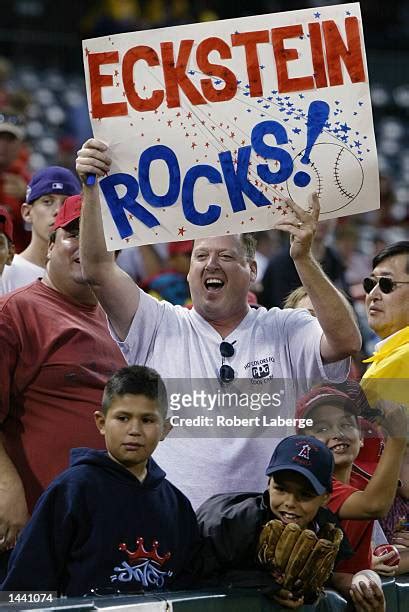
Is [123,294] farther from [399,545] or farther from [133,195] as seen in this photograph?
[399,545]

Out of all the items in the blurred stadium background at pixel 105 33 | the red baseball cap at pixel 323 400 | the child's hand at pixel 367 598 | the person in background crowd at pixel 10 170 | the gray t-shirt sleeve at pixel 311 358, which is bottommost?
the child's hand at pixel 367 598

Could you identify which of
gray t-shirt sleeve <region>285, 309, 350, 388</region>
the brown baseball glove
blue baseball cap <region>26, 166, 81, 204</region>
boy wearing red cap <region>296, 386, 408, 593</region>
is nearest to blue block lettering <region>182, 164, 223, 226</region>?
gray t-shirt sleeve <region>285, 309, 350, 388</region>

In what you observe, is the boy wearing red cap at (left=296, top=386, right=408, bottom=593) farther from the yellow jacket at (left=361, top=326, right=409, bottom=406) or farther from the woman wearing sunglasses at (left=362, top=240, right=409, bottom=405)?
the woman wearing sunglasses at (left=362, top=240, right=409, bottom=405)

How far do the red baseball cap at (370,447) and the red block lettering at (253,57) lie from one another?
117 cm

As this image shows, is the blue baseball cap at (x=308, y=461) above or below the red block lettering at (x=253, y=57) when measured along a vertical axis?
below

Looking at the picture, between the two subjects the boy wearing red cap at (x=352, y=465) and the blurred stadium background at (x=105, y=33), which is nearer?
the boy wearing red cap at (x=352, y=465)

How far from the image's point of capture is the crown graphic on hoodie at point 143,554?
3.66 m

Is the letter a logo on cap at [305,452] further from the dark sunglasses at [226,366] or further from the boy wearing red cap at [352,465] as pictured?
the dark sunglasses at [226,366]

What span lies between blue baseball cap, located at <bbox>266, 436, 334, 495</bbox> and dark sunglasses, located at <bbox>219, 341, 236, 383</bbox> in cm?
54

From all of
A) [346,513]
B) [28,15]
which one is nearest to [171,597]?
[346,513]

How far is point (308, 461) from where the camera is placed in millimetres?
3781

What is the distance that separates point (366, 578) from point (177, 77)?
1.75 meters

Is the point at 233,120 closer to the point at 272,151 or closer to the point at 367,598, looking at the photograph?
the point at 272,151

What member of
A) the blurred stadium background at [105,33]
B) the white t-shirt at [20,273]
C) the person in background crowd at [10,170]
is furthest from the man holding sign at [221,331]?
the blurred stadium background at [105,33]
